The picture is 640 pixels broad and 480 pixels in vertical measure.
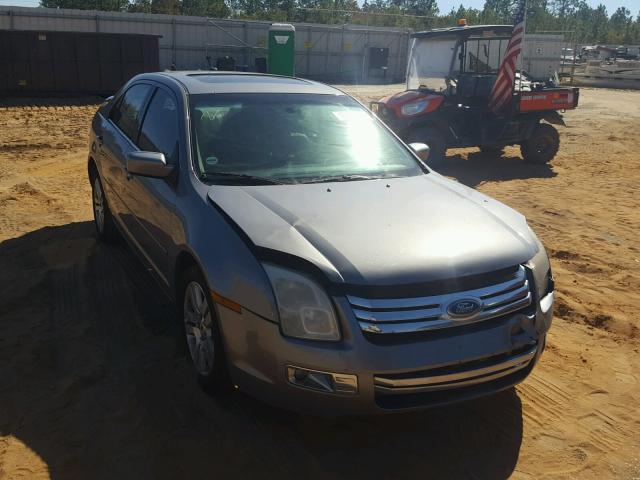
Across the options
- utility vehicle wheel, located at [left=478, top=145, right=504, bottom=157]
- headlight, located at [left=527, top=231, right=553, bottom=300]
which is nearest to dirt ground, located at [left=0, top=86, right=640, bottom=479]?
headlight, located at [left=527, top=231, right=553, bottom=300]

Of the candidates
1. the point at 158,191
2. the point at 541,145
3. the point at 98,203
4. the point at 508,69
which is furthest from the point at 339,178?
the point at 541,145

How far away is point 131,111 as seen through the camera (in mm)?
4809

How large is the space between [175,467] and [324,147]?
2.15 metres

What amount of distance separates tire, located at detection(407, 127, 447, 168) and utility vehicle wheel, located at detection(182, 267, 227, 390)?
7013 millimetres

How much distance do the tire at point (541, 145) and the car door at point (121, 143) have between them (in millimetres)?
7787

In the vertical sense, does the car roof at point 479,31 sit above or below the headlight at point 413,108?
above

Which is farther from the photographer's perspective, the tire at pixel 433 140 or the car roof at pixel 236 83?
the tire at pixel 433 140

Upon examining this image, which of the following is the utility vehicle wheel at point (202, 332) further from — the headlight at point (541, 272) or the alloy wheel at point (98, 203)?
the alloy wheel at point (98, 203)

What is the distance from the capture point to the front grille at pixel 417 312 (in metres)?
2.48

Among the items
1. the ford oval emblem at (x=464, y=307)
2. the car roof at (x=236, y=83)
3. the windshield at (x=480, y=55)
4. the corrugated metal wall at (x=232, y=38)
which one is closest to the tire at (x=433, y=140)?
the windshield at (x=480, y=55)

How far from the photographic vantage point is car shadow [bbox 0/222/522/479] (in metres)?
2.67

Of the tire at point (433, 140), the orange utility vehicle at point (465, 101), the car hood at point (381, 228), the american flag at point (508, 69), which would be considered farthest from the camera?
the orange utility vehicle at point (465, 101)

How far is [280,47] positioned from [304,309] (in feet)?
65.6

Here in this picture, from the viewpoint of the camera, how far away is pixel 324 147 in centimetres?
389
